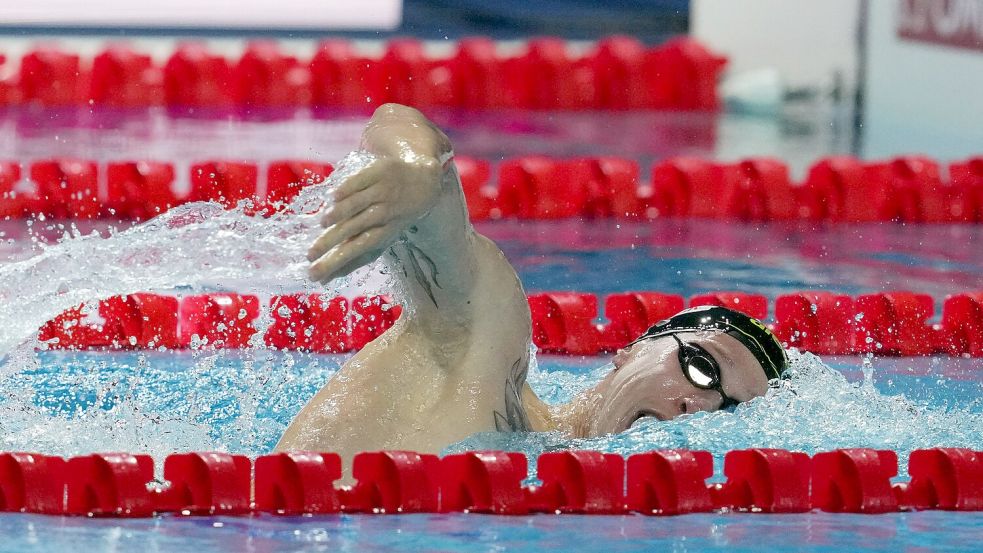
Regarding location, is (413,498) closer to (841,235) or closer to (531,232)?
(531,232)

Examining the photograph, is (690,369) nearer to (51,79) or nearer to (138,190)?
(138,190)

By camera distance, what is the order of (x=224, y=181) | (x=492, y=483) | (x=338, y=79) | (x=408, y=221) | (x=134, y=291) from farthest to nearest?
1. (x=338, y=79)
2. (x=224, y=181)
3. (x=134, y=291)
4. (x=492, y=483)
5. (x=408, y=221)

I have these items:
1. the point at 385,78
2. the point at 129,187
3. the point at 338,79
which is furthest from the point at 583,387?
the point at 338,79

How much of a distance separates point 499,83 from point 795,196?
337cm

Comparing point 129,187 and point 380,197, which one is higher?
point 129,187

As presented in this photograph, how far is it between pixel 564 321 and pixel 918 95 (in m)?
4.80

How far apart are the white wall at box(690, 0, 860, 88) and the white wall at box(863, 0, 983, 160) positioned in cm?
29

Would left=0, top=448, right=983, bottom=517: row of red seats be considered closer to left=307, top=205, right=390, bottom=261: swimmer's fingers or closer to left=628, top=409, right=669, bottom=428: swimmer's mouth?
left=628, top=409, right=669, bottom=428: swimmer's mouth

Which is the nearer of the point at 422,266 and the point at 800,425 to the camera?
the point at 422,266

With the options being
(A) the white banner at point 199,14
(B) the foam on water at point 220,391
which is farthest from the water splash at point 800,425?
(A) the white banner at point 199,14

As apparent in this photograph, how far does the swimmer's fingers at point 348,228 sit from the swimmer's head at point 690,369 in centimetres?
80

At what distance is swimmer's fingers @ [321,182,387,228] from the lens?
231 cm

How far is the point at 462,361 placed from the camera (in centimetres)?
283

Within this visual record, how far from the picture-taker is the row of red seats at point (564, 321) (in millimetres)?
4480
